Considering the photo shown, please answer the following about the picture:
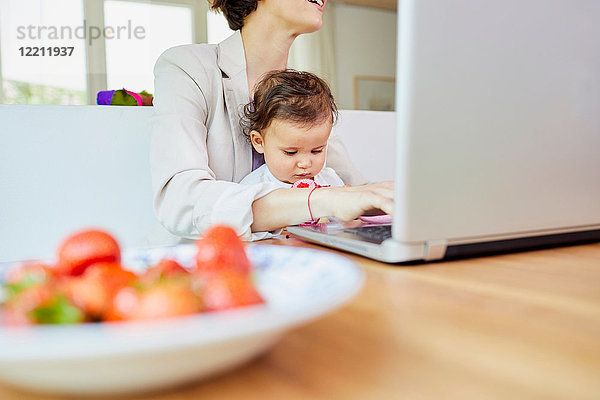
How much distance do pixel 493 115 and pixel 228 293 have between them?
475 mm

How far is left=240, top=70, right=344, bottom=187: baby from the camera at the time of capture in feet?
4.79

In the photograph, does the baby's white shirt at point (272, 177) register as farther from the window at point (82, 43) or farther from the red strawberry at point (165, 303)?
the window at point (82, 43)

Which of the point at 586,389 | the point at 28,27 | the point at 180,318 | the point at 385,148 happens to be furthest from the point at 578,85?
the point at 28,27

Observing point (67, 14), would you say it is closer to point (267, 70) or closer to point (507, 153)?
point (267, 70)

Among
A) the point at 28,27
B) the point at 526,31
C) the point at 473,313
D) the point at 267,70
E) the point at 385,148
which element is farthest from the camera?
the point at 28,27

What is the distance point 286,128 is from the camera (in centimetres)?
147

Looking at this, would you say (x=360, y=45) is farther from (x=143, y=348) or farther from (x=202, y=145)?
(x=143, y=348)

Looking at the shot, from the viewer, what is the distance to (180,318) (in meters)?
0.28

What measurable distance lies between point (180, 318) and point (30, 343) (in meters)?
0.07

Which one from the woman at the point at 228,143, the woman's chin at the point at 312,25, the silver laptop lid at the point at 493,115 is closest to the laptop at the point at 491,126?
the silver laptop lid at the point at 493,115

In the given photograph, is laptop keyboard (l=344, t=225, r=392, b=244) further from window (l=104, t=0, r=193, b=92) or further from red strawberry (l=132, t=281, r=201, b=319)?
window (l=104, t=0, r=193, b=92)

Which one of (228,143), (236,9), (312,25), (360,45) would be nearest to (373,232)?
(228,143)

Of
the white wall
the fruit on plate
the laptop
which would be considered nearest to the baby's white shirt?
the laptop

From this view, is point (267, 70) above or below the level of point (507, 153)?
above
